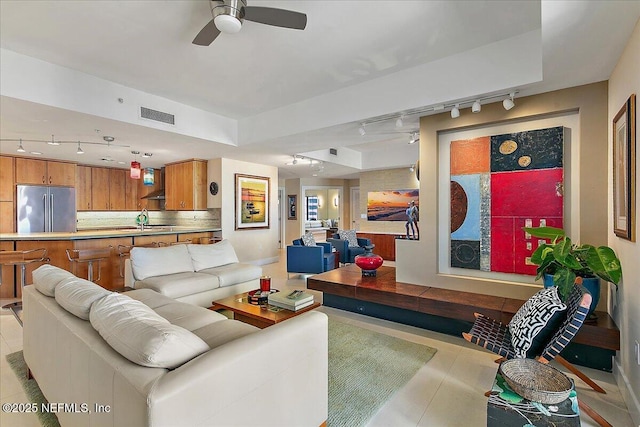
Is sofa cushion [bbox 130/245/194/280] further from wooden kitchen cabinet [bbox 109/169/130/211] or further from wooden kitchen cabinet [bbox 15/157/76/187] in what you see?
wooden kitchen cabinet [bbox 109/169/130/211]

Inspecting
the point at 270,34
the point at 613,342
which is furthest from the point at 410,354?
the point at 270,34

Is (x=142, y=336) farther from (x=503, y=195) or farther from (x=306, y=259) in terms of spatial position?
(x=306, y=259)

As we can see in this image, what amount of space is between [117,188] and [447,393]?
880cm

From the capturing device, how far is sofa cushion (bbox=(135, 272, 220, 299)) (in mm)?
3477

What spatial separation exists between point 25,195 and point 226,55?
6191 millimetres

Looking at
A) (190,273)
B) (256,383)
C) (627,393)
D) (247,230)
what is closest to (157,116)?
(190,273)

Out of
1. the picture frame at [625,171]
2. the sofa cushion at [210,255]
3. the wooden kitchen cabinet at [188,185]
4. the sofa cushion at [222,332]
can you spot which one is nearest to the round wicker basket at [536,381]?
the picture frame at [625,171]

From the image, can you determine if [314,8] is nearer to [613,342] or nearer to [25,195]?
[613,342]

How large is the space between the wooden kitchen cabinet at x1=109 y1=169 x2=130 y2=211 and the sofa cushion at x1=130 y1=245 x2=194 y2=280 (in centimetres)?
511

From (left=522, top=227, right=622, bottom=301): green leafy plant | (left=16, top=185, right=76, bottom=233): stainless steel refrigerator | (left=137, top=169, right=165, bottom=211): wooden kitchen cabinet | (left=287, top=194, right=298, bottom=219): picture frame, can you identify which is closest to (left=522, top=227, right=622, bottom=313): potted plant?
(left=522, top=227, right=622, bottom=301): green leafy plant

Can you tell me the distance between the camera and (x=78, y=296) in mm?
1746

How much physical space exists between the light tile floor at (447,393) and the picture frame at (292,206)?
746cm

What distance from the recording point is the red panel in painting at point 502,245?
3.36 meters

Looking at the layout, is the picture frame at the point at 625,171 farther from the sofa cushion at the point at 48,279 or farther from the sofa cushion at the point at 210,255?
the sofa cushion at the point at 210,255
